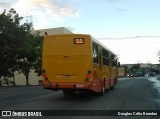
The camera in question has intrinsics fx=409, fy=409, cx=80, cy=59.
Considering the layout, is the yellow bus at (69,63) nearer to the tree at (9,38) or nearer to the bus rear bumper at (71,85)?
the bus rear bumper at (71,85)

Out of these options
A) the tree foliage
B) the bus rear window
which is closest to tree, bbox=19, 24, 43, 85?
the tree foliage

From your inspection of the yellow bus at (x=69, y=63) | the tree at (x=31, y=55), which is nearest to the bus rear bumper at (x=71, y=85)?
the yellow bus at (x=69, y=63)

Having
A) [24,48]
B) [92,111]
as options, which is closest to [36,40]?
[24,48]

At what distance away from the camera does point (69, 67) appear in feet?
66.4

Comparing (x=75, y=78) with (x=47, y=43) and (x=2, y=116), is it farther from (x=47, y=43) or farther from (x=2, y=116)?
(x=2, y=116)

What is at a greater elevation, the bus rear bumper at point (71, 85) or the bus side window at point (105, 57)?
the bus side window at point (105, 57)

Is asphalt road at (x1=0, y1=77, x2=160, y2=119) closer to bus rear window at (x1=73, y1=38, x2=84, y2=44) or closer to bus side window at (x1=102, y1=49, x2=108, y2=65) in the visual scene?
bus side window at (x1=102, y1=49, x2=108, y2=65)

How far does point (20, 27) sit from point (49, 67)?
92.3 ft

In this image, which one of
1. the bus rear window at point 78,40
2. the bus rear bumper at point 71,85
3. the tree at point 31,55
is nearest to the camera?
the bus rear bumper at point 71,85

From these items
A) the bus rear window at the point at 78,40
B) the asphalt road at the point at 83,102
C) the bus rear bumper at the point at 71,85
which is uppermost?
the bus rear window at the point at 78,40

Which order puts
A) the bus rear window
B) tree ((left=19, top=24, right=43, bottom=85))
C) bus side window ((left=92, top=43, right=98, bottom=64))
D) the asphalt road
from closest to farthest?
1. the asphalt road
2. the bus rear window
3. bus side window ((left=92, top=43, right=98, bottom=64))
4. tree ((left=19, top=24, right=43, bottom=85))

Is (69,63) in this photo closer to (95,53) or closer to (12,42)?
(95,53)

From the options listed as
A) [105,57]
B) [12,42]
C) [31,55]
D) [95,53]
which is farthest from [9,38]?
[95,53]

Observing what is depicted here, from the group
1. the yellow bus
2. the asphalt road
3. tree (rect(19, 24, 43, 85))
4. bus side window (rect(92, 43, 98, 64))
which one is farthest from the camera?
tree (rect(19, 24, 43, 85))
